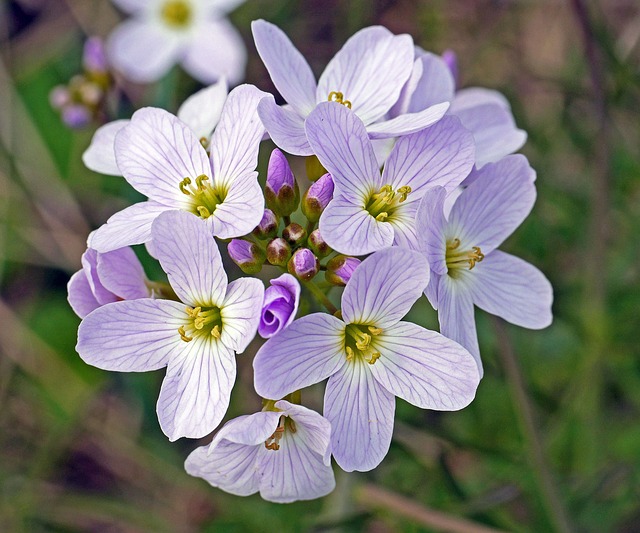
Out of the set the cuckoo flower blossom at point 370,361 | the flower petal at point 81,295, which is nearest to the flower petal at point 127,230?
the flower petal at point 81,295

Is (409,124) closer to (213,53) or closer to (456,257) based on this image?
(456,257)

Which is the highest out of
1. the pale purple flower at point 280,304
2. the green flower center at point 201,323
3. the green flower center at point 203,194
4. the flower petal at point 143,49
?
the green flower center at point 203,194

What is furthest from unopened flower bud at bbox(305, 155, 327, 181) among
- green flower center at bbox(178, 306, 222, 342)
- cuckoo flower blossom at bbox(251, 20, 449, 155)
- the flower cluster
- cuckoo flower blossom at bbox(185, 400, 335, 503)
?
cuckoo flower blossom at bbox(185, 400, 335, 503)

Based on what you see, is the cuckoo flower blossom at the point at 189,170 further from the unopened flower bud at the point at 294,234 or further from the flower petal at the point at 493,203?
the flower petal at the point at 493,203

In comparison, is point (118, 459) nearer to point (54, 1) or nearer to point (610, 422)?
point (610, 422)

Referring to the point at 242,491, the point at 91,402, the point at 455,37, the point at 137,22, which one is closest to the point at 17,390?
the point at 91,402

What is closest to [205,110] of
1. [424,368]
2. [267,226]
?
[267,226]
